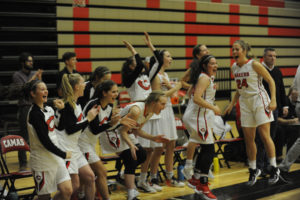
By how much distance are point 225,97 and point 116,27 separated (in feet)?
12.6

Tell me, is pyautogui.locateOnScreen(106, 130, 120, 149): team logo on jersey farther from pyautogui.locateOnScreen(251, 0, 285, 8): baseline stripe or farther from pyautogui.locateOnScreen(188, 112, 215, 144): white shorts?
pyautogui.locateOnScreen(251, 0, 285, 8): baseline stripe

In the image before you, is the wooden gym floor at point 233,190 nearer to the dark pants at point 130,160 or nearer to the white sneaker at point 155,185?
the white sneaker at point 155,185

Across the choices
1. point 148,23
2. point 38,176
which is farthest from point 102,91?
point 148,23

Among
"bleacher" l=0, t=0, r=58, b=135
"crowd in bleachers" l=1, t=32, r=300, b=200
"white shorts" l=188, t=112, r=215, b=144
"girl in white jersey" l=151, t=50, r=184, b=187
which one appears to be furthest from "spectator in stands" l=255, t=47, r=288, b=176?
"bleacher" l=0, t=0, r=58, b=135

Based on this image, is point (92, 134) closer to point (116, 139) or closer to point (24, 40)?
point (116, 139)

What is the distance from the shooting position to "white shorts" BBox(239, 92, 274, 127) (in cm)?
539

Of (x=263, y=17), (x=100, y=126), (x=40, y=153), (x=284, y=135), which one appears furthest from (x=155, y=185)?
(x=263, y=17)

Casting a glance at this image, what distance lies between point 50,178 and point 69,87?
884 millimetres

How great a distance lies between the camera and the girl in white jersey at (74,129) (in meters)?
3.95

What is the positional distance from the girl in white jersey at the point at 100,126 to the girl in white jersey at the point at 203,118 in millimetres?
942

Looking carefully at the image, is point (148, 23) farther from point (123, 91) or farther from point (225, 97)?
point (225, 97)

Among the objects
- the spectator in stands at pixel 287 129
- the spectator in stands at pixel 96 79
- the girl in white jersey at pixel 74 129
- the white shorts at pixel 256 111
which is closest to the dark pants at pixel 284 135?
the spectator in stands at pixel 287 129

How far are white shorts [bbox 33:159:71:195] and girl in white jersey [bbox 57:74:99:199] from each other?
0.23m

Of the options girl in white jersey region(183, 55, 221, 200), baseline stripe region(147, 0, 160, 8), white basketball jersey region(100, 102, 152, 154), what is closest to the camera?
white basketball jersey region(100, 102, 152, 154)
